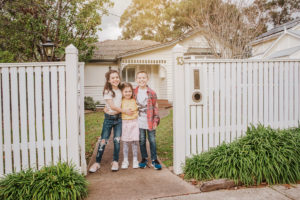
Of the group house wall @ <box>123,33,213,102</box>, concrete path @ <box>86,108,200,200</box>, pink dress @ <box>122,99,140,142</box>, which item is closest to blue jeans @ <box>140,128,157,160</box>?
pink dress @ <box>122,99,140,142</box>

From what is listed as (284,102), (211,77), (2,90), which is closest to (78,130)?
(2,90)

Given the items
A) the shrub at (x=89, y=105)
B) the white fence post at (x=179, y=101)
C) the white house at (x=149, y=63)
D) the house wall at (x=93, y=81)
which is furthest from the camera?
the house wall at (x=93, y=81)

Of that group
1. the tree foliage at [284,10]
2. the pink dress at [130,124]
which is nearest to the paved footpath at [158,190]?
the pink dress at [130,124]

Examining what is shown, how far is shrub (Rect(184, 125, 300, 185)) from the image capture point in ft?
11.0

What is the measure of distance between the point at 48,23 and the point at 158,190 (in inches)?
415

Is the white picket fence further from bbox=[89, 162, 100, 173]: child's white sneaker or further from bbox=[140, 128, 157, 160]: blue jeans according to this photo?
bbox=[140, 128, 157, 160]: blue jeans

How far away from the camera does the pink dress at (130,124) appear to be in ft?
13.6

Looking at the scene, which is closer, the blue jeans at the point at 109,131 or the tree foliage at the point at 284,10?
the blue jeans at the point at 109,131

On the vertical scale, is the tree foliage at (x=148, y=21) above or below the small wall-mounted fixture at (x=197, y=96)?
above

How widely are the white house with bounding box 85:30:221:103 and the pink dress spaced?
10205 mm

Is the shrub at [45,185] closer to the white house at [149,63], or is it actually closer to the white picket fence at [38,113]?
the white picket fence at [38,113]

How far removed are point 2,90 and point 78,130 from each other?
1.23 meters

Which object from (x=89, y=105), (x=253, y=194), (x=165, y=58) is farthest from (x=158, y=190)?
(x=165, y=58)

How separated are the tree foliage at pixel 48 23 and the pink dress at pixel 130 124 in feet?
25.2
